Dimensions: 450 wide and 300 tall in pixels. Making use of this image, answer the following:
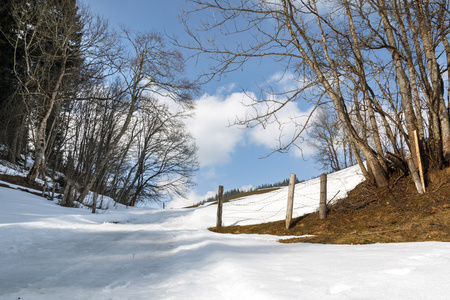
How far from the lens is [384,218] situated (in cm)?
699

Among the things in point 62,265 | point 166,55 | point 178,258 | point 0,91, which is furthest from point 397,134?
point 0,91

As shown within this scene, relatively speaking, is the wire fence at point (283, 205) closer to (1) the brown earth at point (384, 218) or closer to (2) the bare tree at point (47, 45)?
(1) the brown earth at point (384, 218)

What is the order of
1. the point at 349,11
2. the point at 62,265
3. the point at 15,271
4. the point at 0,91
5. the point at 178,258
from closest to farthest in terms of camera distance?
the point at 15,271
the point at 62,265
the point at 178,258
the point at 349,11
the point at 0,91

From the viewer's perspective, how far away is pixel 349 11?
331 inches

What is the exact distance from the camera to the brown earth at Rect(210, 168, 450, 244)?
572cm

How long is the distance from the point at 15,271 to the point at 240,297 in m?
2.90

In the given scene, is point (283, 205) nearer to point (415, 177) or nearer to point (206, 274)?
point (415, 177)

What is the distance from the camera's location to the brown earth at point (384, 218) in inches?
225

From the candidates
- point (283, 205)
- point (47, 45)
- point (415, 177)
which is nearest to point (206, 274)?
point (415, 177)

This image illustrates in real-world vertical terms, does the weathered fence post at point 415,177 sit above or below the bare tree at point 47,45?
below

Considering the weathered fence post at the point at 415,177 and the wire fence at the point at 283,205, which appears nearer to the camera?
the weathered fence post at the point at 415,177

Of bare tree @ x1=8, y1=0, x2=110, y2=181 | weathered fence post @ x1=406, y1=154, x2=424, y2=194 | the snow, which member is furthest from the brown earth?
bare tree @ x1=8, y1=0, x2=110, y2=181

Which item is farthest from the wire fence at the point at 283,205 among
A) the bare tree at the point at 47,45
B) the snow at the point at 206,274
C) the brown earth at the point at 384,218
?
the bare tree at the point at 47,45

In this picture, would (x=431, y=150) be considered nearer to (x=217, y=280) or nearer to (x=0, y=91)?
(x=217, y=280)
